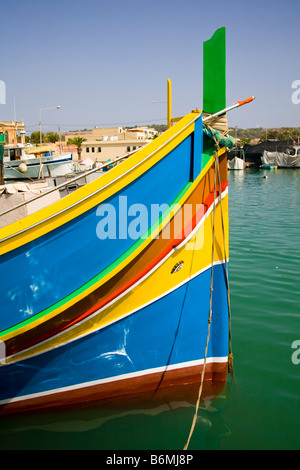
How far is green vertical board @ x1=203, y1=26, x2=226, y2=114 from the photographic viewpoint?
10.7 ft

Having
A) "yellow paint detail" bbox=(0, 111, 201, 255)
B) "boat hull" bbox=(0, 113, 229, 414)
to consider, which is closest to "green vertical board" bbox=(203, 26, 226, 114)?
"boat hull" bbox=(0, 113, 229, 414)

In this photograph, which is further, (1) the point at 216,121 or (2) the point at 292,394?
(2) the point at 292,394

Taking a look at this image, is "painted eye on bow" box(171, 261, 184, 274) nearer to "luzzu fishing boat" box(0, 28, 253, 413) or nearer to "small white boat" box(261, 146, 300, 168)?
"luzzu fishing boat" box(0, 28, 253, 413)

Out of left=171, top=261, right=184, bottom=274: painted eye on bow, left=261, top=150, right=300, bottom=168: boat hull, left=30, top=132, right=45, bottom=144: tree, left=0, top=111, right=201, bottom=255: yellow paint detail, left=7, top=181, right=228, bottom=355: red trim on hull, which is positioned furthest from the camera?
left=30, top=132, right=45, bottom=144: tree

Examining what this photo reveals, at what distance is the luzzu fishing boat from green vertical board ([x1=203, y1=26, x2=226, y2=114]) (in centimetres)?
1

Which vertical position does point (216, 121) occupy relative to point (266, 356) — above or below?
above

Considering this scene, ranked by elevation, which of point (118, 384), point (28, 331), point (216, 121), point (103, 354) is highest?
point (216, 121)

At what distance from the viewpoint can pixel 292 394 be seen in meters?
3.73

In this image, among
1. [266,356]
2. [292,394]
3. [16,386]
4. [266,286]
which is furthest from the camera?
[266,286]

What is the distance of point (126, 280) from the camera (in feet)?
10.5

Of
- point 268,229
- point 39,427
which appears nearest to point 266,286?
point 39,427

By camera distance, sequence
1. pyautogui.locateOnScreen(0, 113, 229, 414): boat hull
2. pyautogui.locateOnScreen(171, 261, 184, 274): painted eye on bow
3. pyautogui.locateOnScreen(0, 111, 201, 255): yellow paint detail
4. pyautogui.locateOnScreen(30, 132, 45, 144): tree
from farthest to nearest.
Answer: pyautogui.locateOnScreen(30, 132, 45, 144): tree < pyautogui.locateOnScreen(171, 261, 184, 274): painted eye on bow < pyautogui.locateOnScreen(0, 113, 229, 414): boat hull < pyautogui.locateOnScreen(0, 111, 201, 255): yellow paint detail
